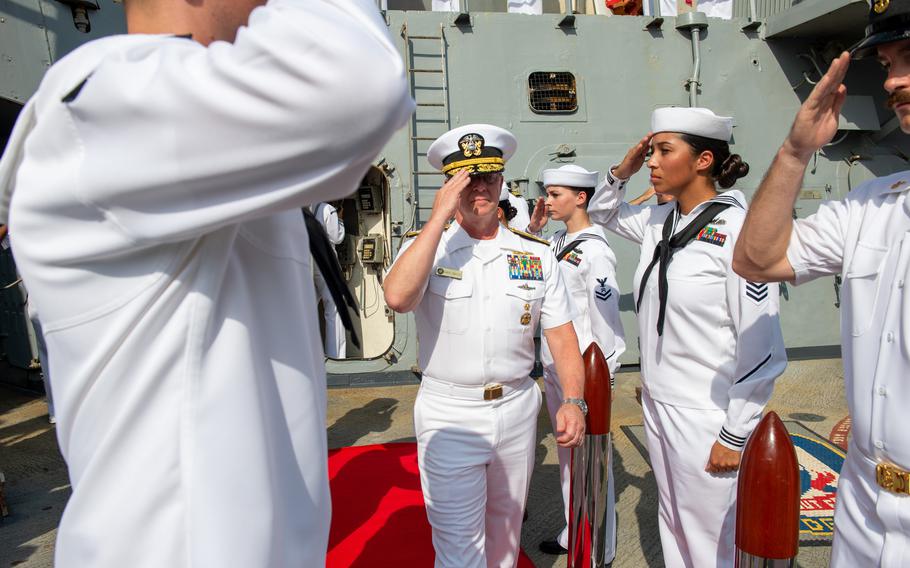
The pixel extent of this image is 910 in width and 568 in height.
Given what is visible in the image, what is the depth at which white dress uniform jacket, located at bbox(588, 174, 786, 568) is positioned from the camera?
83.0 inches

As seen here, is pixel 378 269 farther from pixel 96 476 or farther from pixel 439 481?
pixel 96 476

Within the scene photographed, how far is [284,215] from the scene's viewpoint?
0.88 meters

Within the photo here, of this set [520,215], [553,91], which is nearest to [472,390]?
[520,215]

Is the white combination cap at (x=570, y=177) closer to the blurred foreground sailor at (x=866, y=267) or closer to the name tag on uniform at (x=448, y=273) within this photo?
the name tag on uniform at (x=448, y=273)

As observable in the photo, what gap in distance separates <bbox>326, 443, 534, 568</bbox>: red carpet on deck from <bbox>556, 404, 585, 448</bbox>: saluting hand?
1247 millimetres

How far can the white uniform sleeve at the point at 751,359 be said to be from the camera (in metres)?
2.08

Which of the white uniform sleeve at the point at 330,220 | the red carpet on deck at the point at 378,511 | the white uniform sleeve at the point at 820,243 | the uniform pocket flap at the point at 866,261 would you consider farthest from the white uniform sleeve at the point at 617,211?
the white uniform sleeve at the point at 330,220

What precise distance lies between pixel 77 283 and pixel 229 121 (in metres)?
0.31

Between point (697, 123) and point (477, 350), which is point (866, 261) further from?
point (477, 350)

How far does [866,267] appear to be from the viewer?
148cm

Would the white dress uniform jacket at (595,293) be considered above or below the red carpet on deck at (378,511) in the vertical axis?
above

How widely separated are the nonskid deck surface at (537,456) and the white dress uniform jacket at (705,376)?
858 mm

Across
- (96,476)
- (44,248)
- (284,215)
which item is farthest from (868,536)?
(44,248)

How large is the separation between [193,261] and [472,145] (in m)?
1.83
